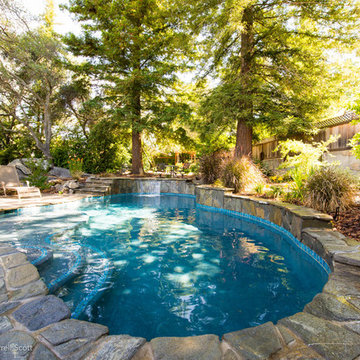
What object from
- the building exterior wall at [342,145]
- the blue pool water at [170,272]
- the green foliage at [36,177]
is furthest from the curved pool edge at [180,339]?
the green foliage at [36,177]

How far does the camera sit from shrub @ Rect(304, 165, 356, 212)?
416cm

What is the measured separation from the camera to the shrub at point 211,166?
8711mm

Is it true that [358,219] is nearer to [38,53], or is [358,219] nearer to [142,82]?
[142,82]

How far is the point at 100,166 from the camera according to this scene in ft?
41.1

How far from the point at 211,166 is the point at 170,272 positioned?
6.31 meters

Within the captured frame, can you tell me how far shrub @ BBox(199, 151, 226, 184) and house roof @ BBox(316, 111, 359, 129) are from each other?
424 centimetres

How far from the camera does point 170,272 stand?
3.07 metres

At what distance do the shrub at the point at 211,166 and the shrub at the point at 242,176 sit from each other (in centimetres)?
129

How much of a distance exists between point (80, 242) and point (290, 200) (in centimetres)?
458

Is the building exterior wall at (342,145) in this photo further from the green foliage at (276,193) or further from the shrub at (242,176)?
the green foliage at (276,193)

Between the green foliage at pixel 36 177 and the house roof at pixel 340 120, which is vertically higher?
the house roof at pixel 340 120

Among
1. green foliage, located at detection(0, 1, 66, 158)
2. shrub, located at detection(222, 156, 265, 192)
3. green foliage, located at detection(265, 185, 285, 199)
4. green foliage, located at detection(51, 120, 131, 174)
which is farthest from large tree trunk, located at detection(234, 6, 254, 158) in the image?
green foliage, located at detection(0, 1, 66, 158)

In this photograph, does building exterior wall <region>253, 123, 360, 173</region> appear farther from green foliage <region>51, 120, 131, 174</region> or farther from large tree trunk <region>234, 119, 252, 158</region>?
green foliage <region>51, 120, 131, 174</region>

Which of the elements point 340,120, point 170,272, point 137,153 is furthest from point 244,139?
point 170,272
